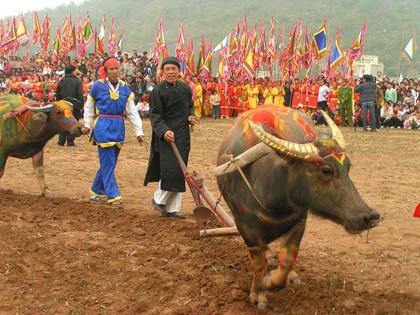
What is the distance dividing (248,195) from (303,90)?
56.0ft

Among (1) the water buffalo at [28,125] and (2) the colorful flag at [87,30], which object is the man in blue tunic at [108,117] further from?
(2) the colorful flag at [87,30]

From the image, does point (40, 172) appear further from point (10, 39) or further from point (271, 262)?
point (10, 39)

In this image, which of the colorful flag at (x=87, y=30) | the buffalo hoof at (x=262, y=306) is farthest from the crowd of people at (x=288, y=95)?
the buffalo hoof at (x=262, y=306)

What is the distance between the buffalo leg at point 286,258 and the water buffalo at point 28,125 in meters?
4.06

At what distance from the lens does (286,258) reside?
12.1ft

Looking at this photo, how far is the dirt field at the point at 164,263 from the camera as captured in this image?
3971mm

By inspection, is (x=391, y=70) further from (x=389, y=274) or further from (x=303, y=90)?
(x=389, y=274)

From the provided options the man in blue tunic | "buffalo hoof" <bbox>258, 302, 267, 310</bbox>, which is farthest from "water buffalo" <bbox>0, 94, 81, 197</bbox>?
"buffalo hoof" <bbox>258, 302, 267, 310</bbox>

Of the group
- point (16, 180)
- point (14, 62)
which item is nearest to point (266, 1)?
point (14, 62)

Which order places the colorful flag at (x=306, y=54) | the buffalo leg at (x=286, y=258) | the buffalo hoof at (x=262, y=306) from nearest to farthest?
the buffalo leg at (x=286, y=258) → the buffalo hoof at (x=262, y=306) → the colorful flag at (x=306, y=54)

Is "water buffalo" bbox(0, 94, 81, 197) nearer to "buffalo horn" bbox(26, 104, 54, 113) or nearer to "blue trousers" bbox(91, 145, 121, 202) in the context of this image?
"buffalo horn" bbox(26, 104, 54, 113)

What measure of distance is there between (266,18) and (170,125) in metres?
72.2

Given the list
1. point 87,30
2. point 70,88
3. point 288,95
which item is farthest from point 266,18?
point 70,88

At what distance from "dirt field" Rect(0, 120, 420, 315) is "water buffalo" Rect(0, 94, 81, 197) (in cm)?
63
